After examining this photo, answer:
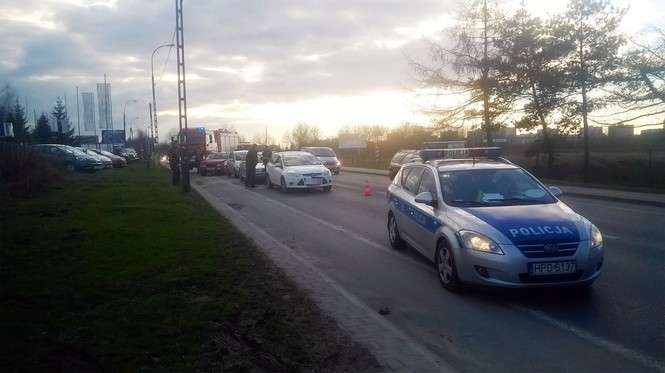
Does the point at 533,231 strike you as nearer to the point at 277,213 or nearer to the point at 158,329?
the point at 158,329

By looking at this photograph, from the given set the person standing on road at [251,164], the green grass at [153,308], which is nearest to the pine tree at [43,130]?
the person standing on road at [251,164]

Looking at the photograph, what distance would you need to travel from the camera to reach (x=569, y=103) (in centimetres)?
3284

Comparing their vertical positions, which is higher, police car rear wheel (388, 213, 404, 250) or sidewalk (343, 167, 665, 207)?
police car rear wheel (388, 213, 404, 250)

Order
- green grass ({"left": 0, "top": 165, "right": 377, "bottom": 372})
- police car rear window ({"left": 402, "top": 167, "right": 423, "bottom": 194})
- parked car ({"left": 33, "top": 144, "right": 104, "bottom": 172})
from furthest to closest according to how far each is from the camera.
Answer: parked car ({"left": 33, "top": 144, "right": 104, "bottom": 172}) → police car rear window ({"left": 402, "top": 167, "right": 423, "bottom": 194}) → green grass ({"left": 0, "top": 165, "right": 377, "bottom": 372})

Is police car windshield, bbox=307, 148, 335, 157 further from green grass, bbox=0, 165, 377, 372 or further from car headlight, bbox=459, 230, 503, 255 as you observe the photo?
car headlight, bbox=459, 230, 503, 255

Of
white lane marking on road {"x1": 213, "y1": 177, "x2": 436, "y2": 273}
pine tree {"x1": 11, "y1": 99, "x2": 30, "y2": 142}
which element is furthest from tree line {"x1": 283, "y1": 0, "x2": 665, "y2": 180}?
pine tree {"x1": 11, "y1": 99, "x2": 30, "y2": 142}

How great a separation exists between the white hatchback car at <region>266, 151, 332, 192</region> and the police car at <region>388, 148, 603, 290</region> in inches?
560

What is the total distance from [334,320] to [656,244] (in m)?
7.19

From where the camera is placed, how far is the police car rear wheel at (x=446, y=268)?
7707 millimetres

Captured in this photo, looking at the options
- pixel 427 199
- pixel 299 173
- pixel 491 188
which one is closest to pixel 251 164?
pixel 299 173

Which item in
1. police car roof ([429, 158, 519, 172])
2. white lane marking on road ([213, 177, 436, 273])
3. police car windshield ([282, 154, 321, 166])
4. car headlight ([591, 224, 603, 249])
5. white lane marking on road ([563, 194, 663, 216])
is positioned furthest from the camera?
police car windshield ([282, 154, 321, 166])

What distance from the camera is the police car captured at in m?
7.04

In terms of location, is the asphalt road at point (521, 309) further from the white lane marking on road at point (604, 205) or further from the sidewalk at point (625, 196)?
the sidewalk at point (625, 196)

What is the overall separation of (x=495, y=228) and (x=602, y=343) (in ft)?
5.97
